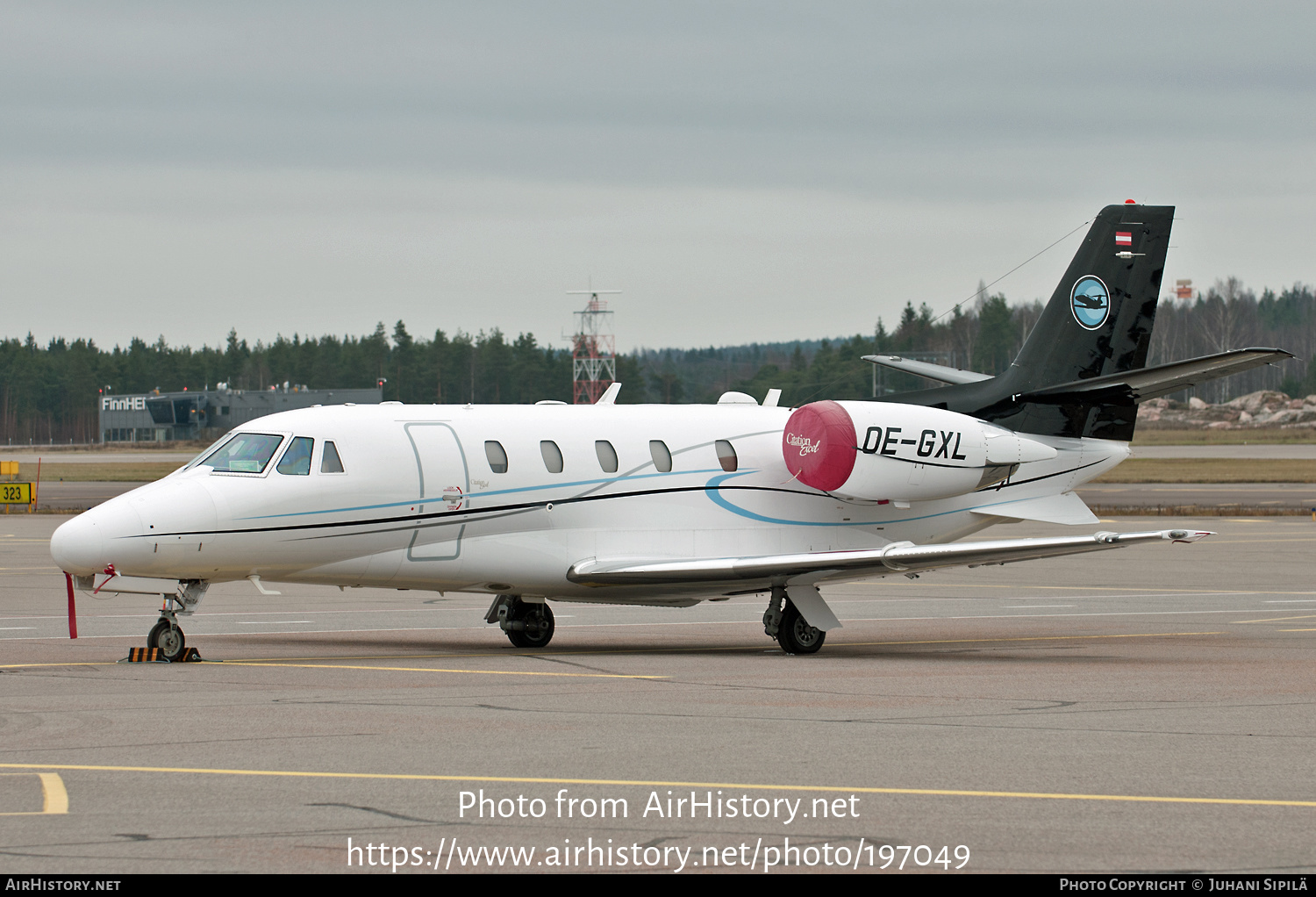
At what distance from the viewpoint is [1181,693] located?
15.1 metres

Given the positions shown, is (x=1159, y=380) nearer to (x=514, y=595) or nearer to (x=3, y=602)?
(x=514, y=595)

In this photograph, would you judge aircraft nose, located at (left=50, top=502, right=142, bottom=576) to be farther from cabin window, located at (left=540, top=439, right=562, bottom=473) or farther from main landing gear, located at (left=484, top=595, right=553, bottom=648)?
main landing gear, located at (left=484, top=595, right=553, bottom=648)

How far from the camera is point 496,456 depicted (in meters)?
18.8

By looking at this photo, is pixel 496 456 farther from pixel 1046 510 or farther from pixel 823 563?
pixel 1046 510

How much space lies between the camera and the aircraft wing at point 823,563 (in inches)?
706

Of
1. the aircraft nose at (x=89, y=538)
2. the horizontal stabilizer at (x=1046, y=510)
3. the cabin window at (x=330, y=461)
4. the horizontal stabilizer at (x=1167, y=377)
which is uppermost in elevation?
the horizontal stabilizer at (x=1167, y=377)

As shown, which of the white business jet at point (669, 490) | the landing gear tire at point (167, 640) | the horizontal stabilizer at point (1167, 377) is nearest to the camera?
the landing gear tire at point (167, 640)

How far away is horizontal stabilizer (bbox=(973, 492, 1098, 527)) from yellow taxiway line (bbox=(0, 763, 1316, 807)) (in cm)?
1187

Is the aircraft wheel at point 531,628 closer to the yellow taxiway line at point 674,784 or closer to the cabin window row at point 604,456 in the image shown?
the cabin window row at point 604,456

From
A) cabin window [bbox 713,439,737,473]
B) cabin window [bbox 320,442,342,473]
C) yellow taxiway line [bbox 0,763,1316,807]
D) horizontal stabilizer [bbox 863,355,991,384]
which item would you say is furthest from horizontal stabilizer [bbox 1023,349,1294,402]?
cabin window [bbox 320,442,342,473]

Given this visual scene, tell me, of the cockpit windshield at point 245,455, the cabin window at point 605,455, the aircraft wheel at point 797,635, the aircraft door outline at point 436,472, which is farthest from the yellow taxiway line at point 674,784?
the cabin window at point 605,455

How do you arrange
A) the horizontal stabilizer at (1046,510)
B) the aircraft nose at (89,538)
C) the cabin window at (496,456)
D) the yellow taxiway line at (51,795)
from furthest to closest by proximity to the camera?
the horizontal stabilizer at (1046,510), the cabin window at (496,456), the aircraft nose at (89,538), the yellow taxiway line at (51,795)
